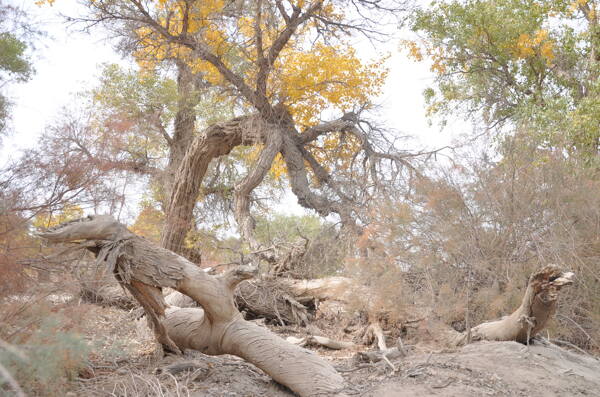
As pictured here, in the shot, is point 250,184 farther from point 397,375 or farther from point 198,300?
point 397,375

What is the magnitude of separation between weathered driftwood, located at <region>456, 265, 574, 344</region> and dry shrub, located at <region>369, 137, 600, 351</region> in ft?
2.90

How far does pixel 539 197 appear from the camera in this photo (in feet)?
24.5

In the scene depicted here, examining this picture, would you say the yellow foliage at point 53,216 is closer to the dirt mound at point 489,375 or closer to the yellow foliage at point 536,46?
the dirt mound at point 489,375

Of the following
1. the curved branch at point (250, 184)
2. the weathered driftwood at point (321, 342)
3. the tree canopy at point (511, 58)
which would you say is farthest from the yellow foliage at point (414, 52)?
the weathered driftwood at point (321, 342)

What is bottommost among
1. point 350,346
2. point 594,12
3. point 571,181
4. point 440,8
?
point 350,346

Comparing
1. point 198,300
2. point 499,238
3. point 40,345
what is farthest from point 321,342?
point 40,345

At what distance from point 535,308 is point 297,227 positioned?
191 inches

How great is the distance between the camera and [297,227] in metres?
9.84

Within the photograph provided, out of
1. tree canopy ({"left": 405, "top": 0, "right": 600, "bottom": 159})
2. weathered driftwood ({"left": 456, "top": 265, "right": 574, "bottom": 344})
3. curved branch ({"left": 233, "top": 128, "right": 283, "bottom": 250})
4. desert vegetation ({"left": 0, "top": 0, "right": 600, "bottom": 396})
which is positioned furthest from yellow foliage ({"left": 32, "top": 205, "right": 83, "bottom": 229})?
tree canopy ({"left": 405, "top": 0, "right": 600, "bottom": 159})

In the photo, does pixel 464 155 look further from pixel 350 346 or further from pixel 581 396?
pixel 581 396

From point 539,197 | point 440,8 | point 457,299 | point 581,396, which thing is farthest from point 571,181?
point 440,8

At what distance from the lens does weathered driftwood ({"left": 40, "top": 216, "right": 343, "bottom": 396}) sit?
4.78 metres

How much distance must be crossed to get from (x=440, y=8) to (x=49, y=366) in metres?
14.4

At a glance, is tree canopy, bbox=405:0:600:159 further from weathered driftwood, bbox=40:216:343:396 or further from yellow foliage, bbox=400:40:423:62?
weathered driftwood, bbox=40:216:343:396
